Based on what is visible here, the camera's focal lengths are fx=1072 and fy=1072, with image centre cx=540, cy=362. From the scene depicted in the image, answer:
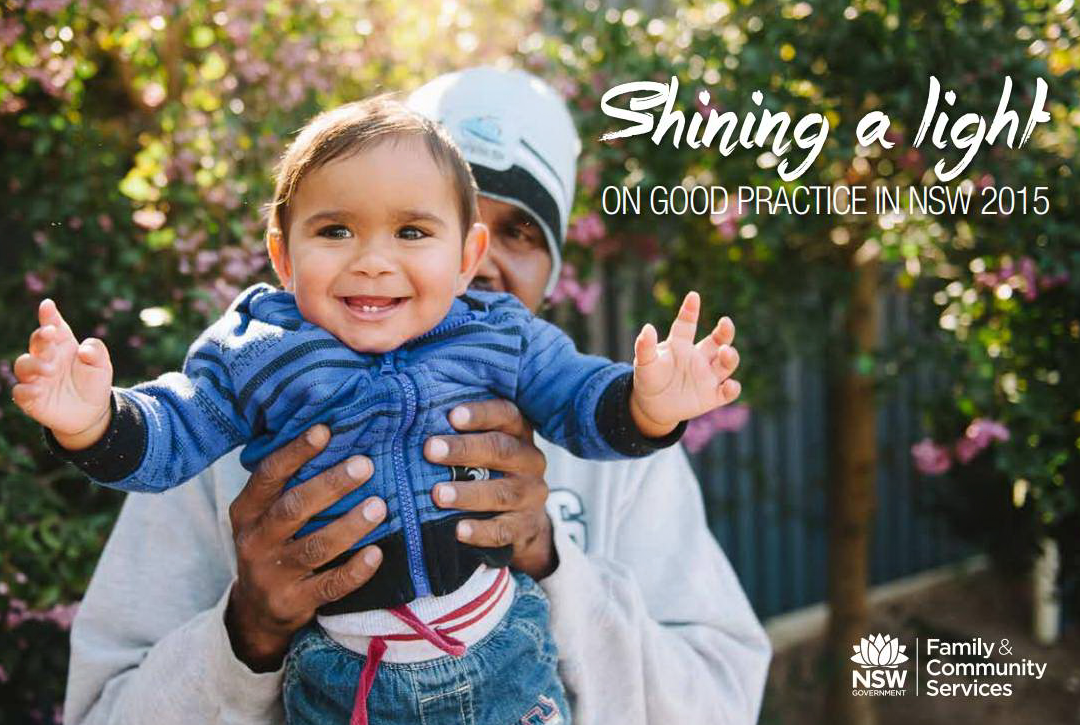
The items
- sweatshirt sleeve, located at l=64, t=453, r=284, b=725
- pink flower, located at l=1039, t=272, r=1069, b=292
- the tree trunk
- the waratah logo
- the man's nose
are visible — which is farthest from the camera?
the tree trunk

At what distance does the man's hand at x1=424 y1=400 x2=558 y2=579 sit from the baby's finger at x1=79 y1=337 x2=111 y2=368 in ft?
1.40

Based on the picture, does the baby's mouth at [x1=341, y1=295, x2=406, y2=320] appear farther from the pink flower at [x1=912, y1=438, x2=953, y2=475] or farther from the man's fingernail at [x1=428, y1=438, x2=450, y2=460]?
the pink flower at [x1=912, y1=438, x2=953, y2=475]

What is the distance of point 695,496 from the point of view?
194 centimetres

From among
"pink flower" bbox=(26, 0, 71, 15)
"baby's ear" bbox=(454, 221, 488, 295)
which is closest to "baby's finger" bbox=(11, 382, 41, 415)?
"baby's ear" bbox=(454, 221, 488, 295)

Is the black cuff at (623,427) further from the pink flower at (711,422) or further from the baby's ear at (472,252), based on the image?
the pink flower at (711,422)

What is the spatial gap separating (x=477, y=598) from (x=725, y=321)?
52 cm

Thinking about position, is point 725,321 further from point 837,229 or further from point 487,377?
point 837,229

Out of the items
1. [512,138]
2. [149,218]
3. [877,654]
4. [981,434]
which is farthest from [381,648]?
[877,654]

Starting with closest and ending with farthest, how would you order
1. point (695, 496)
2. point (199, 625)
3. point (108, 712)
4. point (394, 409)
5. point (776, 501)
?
point (394, 409)
point (199, 625)
point (108, 712)
point (695, 496)
point (776, 501)

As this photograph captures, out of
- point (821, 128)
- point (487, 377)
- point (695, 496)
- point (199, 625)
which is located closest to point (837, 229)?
point (821, 128)

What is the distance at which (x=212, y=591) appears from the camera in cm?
172

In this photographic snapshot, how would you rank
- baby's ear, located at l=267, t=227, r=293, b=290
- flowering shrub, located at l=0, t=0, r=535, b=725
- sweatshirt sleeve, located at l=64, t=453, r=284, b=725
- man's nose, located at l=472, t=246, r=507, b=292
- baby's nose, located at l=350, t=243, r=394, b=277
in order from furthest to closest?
flowering shrub, located at l=0, t=0, r=535, b=725, man's nose, located at l=472, t=246, r=507, b=292, sweatshirt sleeve, located at l=64, t=453, r=284, b=725, baby's ear, located at l=267, t=227, r=293, b=290, baby's nose, located at l=350, t=243, r=394, b=277

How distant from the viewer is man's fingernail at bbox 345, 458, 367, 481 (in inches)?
55.3

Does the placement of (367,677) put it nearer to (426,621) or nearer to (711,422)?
(426,621)
